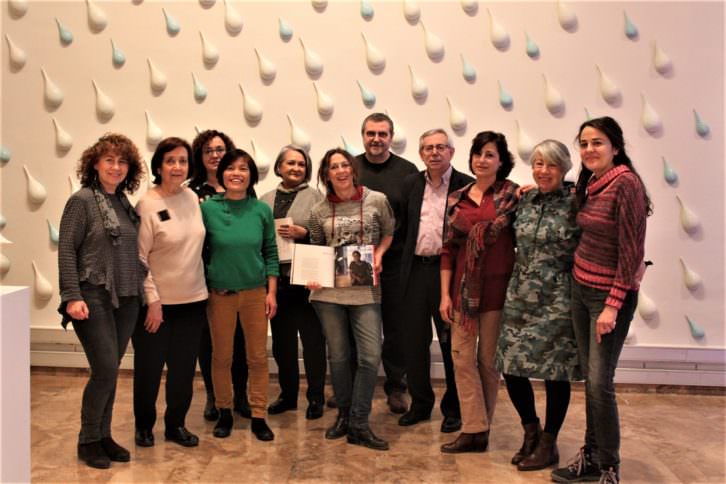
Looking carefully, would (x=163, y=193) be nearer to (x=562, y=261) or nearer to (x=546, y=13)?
(x=562, y=261)

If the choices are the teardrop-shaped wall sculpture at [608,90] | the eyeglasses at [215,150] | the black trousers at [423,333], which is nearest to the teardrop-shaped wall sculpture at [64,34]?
the eyeglasses at [215,150]

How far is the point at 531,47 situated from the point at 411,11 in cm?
85

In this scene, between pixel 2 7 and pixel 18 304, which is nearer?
pixel 18 304

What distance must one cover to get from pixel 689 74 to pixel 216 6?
128 inches

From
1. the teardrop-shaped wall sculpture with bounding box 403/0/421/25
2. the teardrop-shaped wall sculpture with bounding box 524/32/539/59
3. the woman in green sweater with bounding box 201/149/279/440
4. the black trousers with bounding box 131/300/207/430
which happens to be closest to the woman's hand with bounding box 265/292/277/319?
the woman in green sweater with bounding box 201/149/279/440

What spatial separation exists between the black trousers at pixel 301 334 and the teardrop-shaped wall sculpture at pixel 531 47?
7.39 ft

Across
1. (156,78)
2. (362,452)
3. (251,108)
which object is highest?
(156,78)

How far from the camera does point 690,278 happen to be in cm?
475

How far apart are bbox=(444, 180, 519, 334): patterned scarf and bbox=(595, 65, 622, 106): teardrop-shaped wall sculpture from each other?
1687mm

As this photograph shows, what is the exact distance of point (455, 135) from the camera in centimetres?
486

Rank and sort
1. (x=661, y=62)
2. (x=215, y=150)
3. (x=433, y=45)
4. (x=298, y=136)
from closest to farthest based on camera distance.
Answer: (x=215, y=150)
(x=661, y=62)
(x=433, y=45)
(x=298, y=136)

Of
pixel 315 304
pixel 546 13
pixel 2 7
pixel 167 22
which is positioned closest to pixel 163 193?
pixel 315 304

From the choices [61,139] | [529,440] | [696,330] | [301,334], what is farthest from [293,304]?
[696,330]

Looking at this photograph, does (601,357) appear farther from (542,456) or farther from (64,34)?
(64,34)
